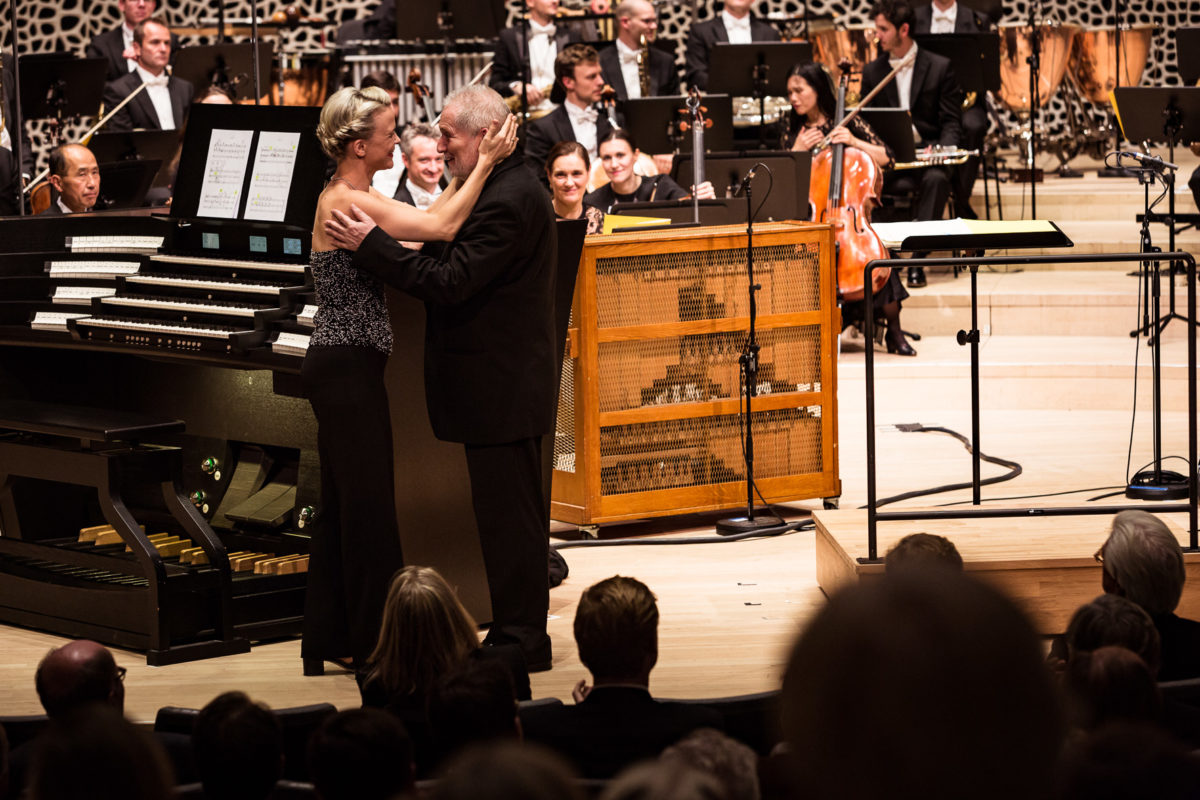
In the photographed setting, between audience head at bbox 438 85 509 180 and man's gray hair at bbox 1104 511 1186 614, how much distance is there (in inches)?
70.4

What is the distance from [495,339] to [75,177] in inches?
162

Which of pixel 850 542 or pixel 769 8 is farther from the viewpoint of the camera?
pixel 769 8

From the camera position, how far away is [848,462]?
6.71 metres

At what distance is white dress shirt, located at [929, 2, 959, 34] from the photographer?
10.8 meters

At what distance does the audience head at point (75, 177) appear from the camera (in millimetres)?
7336

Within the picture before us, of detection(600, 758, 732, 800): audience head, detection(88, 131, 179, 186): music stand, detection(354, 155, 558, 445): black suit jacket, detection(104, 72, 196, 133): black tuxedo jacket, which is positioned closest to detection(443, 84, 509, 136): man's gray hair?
detection(354, 155, 558, 445): black suit jacket

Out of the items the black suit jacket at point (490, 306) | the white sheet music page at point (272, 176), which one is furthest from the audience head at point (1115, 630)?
the white sheet music page at point (272, 176)

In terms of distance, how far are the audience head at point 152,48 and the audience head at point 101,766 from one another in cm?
934

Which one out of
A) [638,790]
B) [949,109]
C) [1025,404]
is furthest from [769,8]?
[638,790]

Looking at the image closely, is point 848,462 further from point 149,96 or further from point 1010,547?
point 149,96

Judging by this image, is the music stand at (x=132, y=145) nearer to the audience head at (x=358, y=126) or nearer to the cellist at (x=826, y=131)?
the cellist at (x=826, y=131)

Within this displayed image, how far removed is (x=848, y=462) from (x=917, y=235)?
2.45m

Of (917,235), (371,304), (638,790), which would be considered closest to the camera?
(638,790)

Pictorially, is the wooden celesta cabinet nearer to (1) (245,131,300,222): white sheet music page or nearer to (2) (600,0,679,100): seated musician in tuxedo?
(1) (245,131,300,222): white sheet music page
